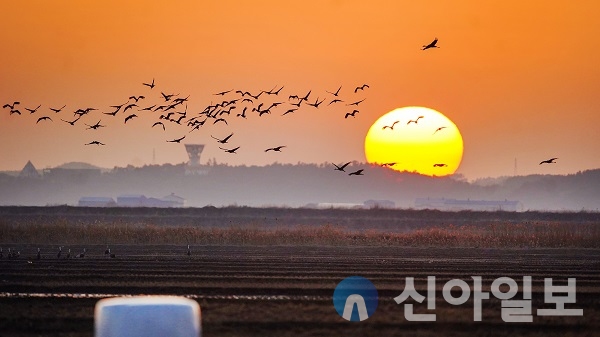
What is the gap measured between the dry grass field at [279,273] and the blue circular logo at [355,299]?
0.96 feet

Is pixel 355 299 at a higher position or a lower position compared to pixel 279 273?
lower

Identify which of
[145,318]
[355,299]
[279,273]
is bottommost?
[355,299]

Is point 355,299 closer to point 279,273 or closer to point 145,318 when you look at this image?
point 279,273

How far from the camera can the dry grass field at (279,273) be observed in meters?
23.3

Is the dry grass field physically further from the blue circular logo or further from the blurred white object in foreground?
the blurred white object in foreground

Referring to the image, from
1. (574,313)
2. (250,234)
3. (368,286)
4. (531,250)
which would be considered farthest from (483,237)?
(574,313)

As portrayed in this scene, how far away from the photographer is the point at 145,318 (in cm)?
1288

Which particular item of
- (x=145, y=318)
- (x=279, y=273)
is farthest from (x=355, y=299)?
(x=145, y=318)

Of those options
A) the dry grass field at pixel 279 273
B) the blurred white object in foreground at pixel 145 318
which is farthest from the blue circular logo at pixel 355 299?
the blurred white object in foreground at pixel 145 318

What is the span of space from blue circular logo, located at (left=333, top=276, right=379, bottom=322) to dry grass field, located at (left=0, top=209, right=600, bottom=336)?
0.29m

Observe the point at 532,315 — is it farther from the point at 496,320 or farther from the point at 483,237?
the point at 483,237

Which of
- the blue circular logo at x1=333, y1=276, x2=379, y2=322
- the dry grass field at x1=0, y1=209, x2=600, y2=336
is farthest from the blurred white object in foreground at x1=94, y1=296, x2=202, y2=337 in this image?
the blue circular logo at x1=333, y1=276, x2=379, y2=322

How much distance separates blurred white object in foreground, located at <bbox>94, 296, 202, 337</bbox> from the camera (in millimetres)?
12859

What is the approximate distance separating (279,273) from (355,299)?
9.67m
